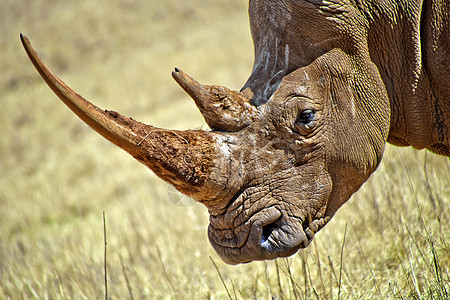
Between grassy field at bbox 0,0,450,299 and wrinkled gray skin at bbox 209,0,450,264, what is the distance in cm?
51

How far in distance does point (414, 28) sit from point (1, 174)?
41.2 ft

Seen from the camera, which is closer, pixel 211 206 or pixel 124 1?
pixel 211 206

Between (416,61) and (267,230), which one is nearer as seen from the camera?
(267,230)

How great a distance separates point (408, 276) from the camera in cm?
305

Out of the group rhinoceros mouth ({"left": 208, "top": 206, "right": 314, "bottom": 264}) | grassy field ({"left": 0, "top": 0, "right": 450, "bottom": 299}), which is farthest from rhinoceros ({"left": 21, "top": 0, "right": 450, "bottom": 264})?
grassy field ({"left": 0, "top": 0, "right": 450, "bottom": 299})

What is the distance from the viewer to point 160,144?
2.18 metres

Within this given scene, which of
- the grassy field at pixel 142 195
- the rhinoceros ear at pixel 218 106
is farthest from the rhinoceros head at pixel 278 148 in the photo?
the grassy field at pixel 142 195

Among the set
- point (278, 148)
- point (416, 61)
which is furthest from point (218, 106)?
point (416, 61)

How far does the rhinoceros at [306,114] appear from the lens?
2369 mm

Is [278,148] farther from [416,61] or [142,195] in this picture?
[142,195]

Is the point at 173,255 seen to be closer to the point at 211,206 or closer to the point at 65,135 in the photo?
the point at 211,206

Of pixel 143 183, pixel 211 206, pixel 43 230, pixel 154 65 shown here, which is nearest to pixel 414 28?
pixel 211 206

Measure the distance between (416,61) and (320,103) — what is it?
569mm

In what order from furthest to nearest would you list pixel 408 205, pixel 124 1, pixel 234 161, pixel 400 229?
pixel 124 1, pixel 408 205, pixel 400 229, pixel 234 161
